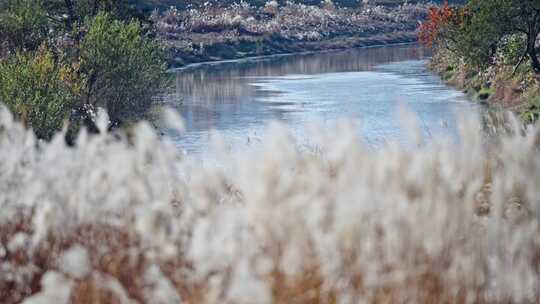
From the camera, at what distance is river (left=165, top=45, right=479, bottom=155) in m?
32.6

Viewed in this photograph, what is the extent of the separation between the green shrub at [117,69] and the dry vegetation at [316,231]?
85.9 feet

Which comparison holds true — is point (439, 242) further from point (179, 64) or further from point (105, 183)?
point (179, 64)

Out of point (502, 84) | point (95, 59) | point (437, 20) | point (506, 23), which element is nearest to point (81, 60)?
point (95, 59)

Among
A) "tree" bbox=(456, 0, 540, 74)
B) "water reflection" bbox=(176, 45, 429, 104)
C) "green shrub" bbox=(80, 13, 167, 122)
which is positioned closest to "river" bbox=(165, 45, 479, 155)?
"water reflection" bbox=(176, 45, 429, 104)

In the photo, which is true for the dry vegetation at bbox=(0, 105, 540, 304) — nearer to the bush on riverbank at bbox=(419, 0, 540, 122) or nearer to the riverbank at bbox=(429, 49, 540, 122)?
the riverbank at bbox=(429, 49, 540, 122)

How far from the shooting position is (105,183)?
5625mm

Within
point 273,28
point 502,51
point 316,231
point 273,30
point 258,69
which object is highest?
point 316,231

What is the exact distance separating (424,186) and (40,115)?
20.9 m

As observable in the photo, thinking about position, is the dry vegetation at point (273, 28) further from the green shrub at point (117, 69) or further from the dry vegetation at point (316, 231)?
the dry vegetation at point (316, 231)

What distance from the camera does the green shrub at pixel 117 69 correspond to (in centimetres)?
3133

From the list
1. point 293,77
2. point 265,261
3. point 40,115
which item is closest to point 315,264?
point 265,261

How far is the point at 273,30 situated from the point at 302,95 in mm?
40142

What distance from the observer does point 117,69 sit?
31656 mm

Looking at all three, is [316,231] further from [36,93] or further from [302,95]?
[302,95]
